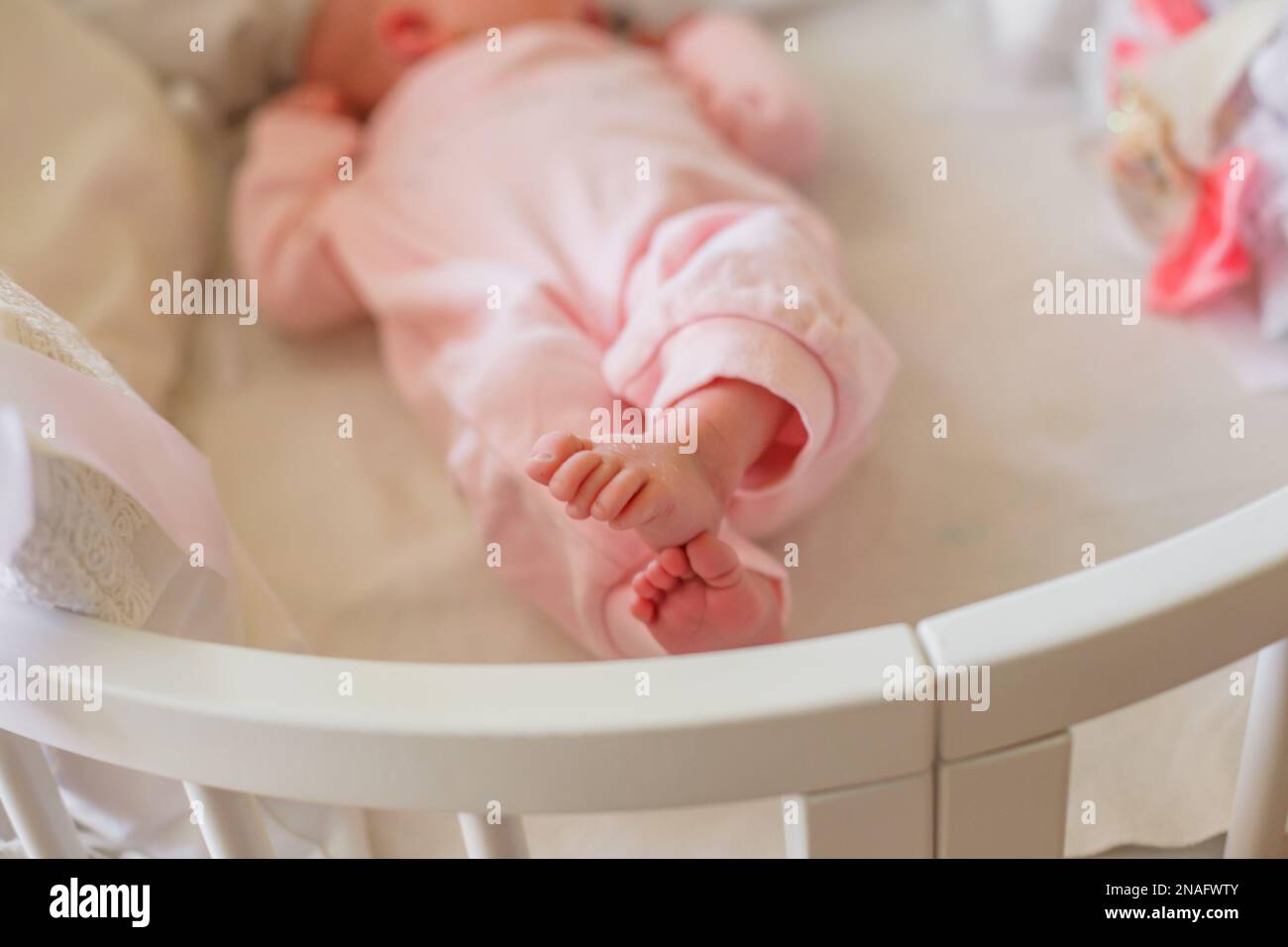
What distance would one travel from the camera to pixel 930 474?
921mm

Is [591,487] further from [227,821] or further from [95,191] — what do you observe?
[95,191]

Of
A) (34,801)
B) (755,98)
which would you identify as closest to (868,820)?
(34,801)

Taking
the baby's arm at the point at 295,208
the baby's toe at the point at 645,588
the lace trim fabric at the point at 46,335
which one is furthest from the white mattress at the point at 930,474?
the lace trim fabric at the point at 46,335

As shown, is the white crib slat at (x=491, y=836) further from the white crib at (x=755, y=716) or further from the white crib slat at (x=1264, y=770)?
the white crib slat at (x=1264, y=770)

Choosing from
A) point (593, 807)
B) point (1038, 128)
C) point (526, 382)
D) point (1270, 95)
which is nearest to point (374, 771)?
point (593, 807)

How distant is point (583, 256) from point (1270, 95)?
0.49 meters

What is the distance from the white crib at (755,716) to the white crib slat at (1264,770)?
18 mm

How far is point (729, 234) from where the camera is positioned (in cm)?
85

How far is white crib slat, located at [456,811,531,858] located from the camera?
56 cm

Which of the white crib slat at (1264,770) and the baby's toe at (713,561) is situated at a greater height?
the baby's toe at (713,561)

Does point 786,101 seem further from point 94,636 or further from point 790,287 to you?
point 94,636

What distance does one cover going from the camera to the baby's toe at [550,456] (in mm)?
639
